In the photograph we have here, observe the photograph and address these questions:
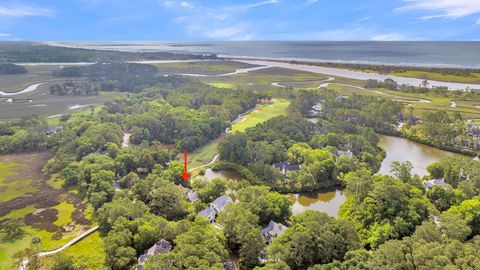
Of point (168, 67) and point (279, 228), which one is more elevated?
point (168, 67)

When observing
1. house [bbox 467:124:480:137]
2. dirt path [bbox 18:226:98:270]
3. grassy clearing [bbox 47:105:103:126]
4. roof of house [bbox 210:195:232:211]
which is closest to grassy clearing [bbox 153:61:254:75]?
grassy clearing [bbox 47:105:103:126]

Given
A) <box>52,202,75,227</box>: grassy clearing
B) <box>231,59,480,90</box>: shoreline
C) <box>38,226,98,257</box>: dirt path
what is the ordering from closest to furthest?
<box>38,226,98,257</box>: dirt path, <box>52,202,75,227</box>: grassy clearing, <box>231,59,480,90</box>: shoreline

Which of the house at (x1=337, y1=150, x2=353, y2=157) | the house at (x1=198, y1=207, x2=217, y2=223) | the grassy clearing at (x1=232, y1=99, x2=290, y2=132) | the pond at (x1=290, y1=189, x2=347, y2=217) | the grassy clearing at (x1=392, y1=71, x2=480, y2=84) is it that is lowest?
the pond at (x1=290, y1=189, x2=347, y2=217)

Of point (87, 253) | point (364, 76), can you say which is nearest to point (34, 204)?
point (87, 253)

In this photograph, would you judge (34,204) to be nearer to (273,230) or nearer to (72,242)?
(72,242)

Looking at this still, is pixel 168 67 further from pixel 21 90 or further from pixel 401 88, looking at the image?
pixel 401 88

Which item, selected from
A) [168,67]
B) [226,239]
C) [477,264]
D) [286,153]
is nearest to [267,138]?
[286,153]

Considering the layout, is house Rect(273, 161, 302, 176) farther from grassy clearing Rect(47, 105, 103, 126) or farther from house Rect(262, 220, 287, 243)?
grassy clearing Rect(47, 105, 103, 126)

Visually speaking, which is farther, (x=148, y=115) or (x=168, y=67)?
(x=168, y=67)
